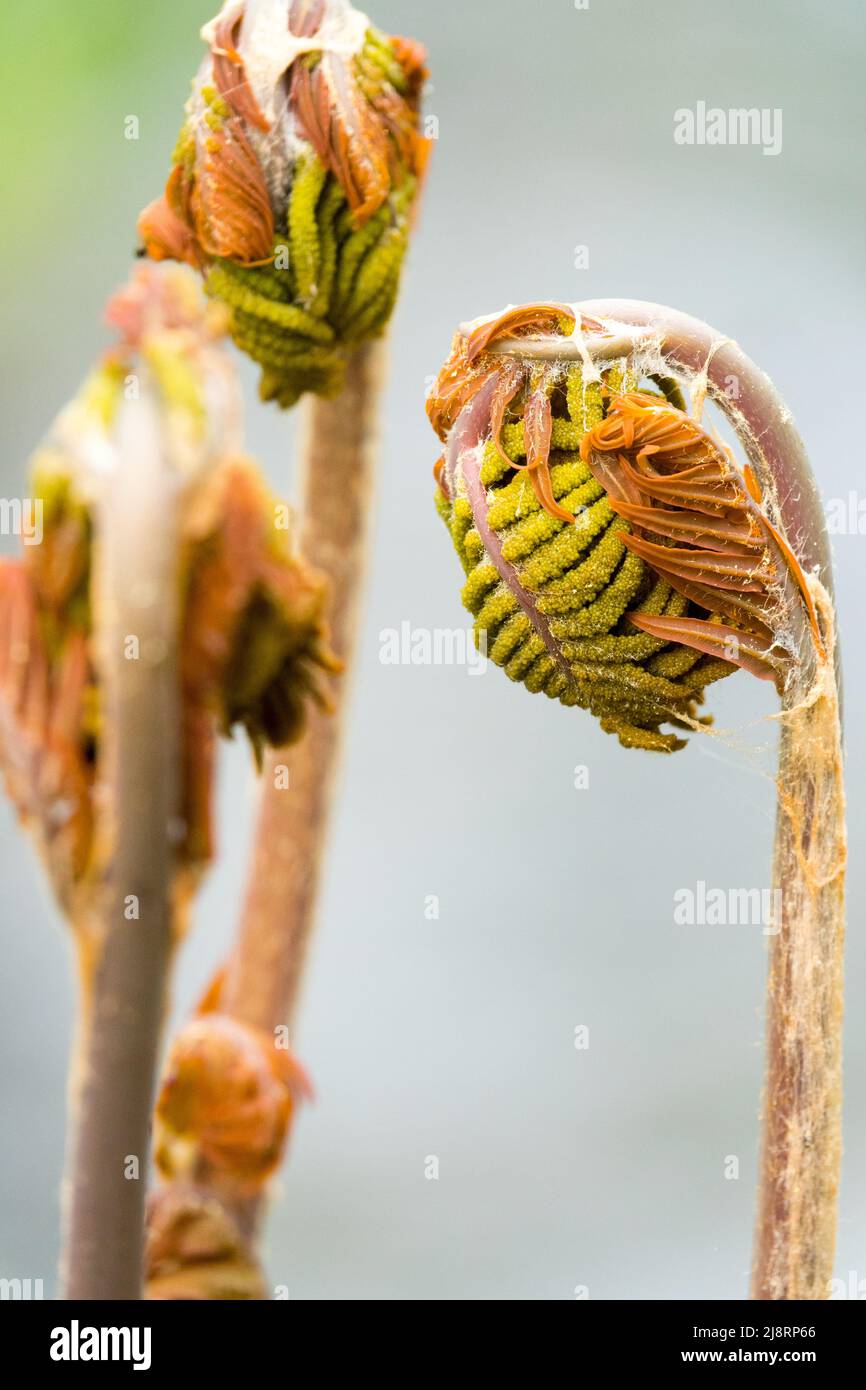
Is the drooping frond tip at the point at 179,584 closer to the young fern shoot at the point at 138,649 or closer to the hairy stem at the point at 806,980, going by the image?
the young fern shoot at the point at 138,649

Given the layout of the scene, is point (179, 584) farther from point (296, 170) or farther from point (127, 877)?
point (296, 170)

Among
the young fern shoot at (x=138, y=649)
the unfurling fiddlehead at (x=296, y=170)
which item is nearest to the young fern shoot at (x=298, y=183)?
the unfurling fiddlehead at (x=296, y=170)

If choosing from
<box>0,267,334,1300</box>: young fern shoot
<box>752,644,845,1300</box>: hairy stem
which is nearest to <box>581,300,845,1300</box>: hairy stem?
<box>752,644,845,1300</box>: hairy stem

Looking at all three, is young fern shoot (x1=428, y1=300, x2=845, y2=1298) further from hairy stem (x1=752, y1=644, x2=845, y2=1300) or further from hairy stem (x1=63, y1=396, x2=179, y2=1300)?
hairy stem (x1=63, y1=396, x2=179, y2=1300)

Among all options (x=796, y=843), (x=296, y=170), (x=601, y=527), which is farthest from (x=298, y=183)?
(x=796, y=843)

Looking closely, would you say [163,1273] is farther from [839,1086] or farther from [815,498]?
[815,498]

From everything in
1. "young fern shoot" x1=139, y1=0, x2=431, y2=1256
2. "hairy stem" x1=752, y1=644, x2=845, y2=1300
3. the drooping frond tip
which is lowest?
"hairy stem" x1=752, y1=644, x2=845, y2=1300
